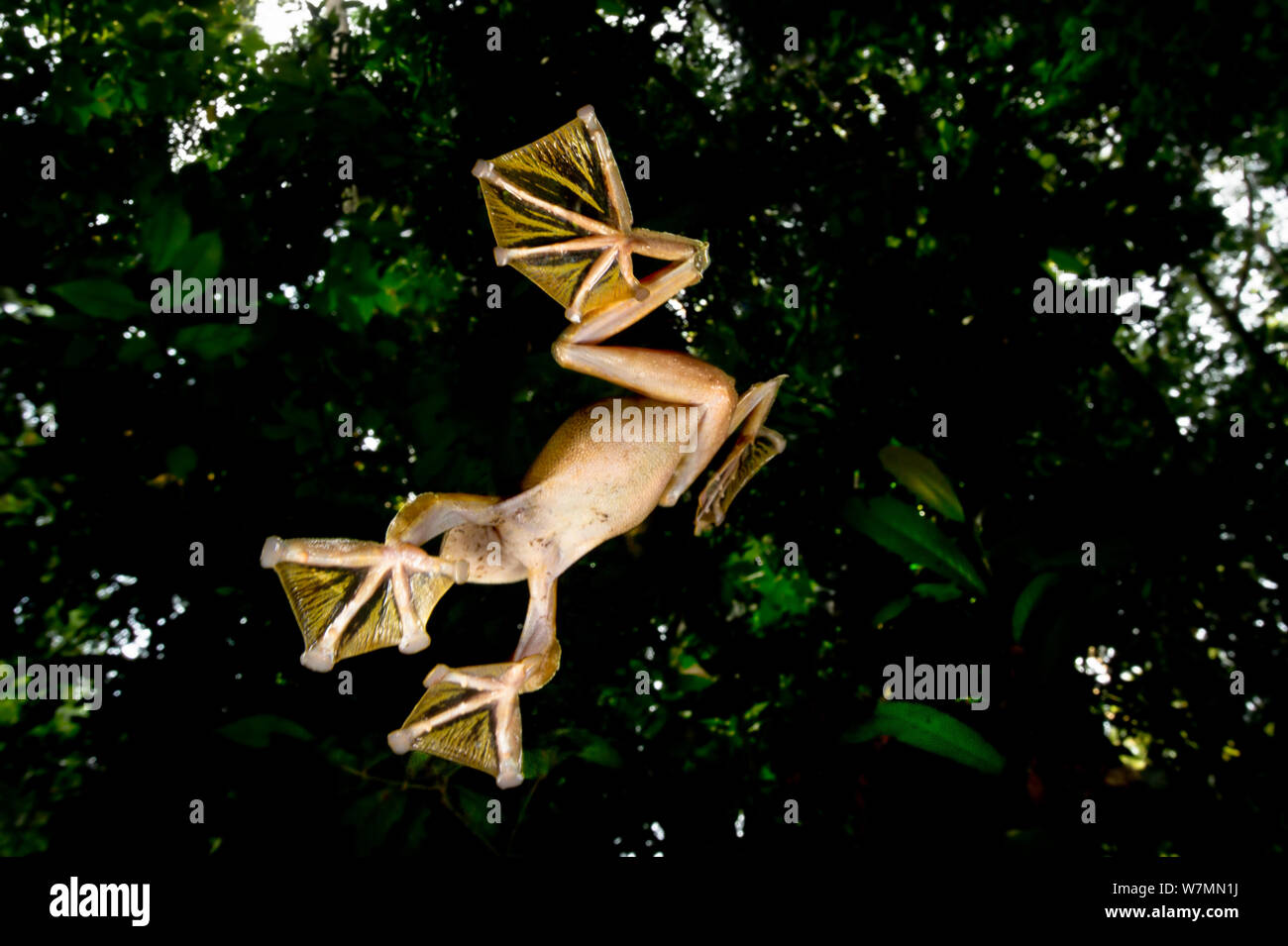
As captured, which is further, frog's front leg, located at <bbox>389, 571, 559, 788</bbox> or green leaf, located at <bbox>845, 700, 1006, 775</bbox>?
green leaf, located at <bbox>845, 700, 1006, 775</bbox>

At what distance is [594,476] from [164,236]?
3.74 ft

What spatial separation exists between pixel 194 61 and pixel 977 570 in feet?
8.64

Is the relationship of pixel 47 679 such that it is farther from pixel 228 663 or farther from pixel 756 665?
pixel 756 665

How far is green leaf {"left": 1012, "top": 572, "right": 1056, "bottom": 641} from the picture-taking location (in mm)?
1791

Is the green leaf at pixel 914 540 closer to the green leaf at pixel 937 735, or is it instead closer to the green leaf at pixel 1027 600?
the green leaf at pixel 1027 600

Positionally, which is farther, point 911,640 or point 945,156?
point 945,156

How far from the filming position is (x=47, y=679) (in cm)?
197

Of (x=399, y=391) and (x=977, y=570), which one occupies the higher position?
(x=399, y=391)

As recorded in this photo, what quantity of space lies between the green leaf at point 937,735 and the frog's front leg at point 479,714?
0.80 meters

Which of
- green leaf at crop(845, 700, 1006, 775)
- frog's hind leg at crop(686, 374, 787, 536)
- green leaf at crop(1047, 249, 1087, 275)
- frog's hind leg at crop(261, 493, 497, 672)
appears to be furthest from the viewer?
green leaf at crop(1047, 249, 1087, 275)

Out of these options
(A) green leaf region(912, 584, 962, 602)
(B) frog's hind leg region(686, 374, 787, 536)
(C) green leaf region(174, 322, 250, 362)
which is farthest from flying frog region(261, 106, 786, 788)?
(A) green leaf region(912, 584, 962, 602)

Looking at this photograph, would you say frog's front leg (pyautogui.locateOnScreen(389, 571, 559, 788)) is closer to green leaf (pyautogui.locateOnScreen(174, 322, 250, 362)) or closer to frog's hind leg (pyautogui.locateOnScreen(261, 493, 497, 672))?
frog's hind leg (pyautogui.locateOnScreen(261, 493, 497, 672))

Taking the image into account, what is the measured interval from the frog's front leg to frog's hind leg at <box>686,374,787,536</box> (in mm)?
417
